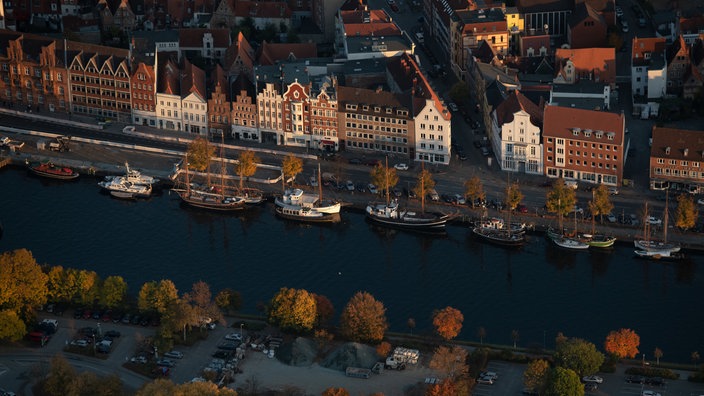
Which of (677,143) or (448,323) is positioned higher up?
(677,143)

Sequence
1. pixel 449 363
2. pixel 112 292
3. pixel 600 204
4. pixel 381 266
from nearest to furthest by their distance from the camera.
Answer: pixel 449 363, pixel 112 292, pixel 381 266, pixel 600 204

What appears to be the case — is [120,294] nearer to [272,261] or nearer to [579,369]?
[272,261]

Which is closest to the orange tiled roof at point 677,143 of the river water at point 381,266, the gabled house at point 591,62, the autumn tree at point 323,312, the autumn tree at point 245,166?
the river water at point 381,266

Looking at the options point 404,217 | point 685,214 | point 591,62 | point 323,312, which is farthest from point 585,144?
point 323,312

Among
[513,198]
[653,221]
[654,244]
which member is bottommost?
[654,244]

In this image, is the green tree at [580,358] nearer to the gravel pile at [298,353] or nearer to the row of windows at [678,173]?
the gravel pile at [298,353]

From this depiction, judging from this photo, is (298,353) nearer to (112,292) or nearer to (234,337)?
(234,337)

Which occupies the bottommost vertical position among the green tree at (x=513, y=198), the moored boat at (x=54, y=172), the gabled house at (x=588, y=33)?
the green tree at (x=513, y=198)
